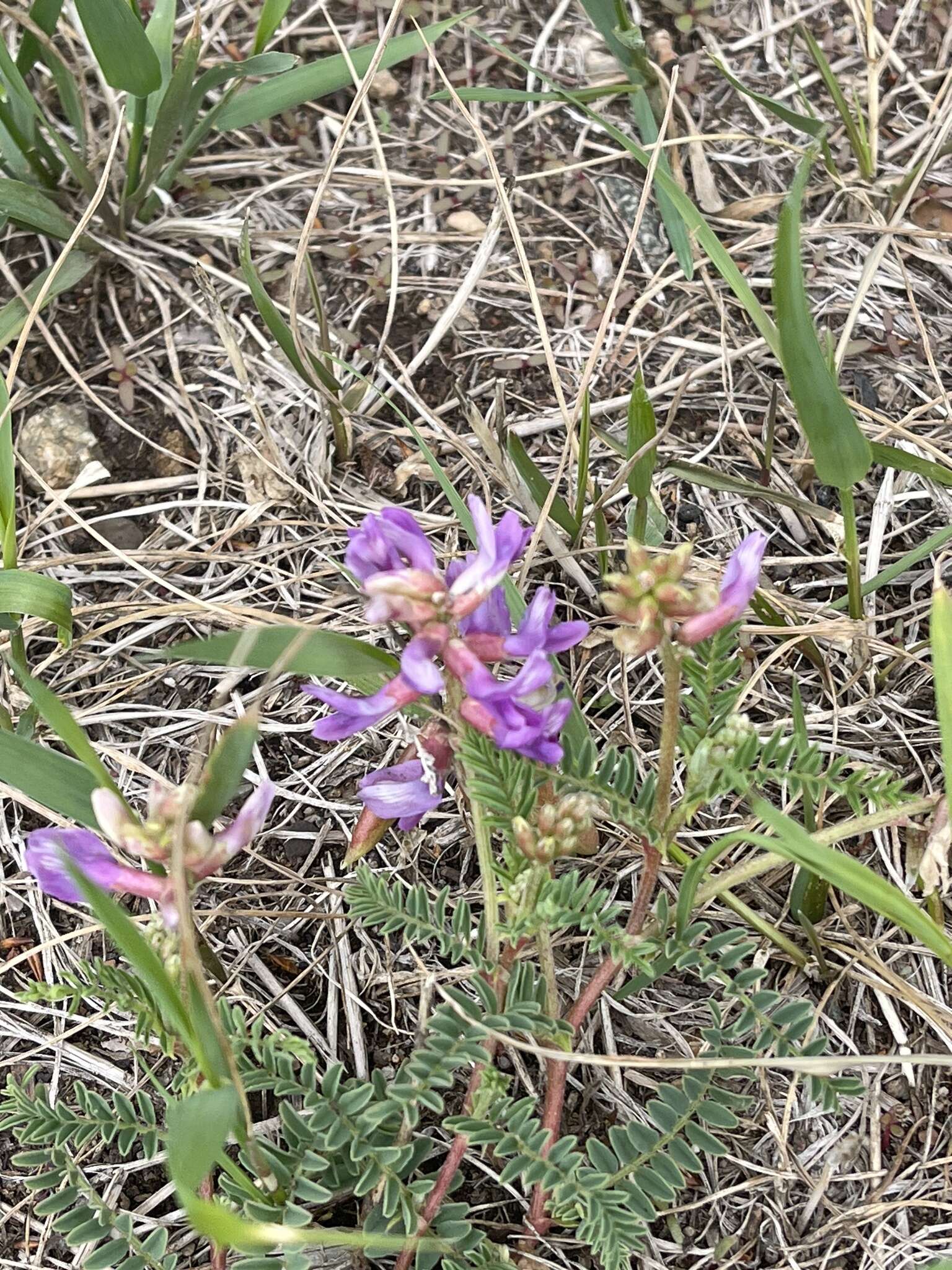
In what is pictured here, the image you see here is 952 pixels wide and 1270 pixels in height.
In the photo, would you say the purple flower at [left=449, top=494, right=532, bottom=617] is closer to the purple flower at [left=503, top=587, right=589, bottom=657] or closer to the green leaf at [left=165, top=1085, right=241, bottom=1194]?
the purple flower at [left=503, top=587, right=589, bottom=657]

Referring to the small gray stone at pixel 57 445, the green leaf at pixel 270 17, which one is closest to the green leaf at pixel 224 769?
the small gray stone at pixel 57 445

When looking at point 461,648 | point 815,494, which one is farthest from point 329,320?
point 461,648

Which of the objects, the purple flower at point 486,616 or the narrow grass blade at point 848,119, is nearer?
the purple flower at point 486,616

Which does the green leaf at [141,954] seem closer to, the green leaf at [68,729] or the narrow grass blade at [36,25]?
the green leaf at [68,729]

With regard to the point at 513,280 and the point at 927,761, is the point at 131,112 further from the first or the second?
the point at 927,761

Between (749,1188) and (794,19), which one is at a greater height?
(794,19)

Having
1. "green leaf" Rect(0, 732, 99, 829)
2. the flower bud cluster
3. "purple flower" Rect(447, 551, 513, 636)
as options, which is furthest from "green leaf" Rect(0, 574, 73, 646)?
the flower bud cluster

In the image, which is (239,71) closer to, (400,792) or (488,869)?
(400,792)
